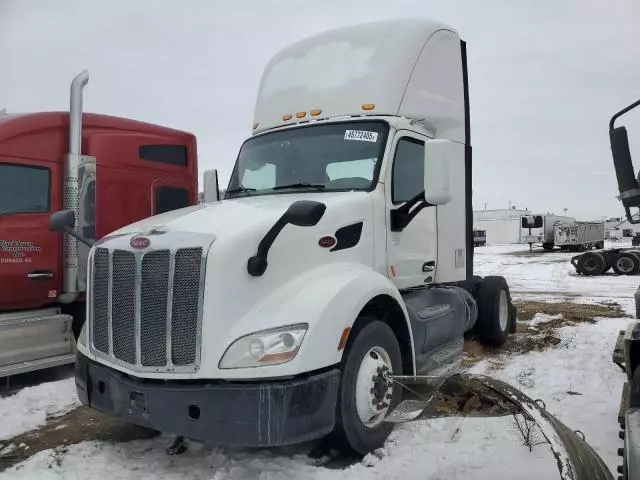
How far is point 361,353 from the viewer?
13.3 feet

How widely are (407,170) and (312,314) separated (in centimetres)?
228

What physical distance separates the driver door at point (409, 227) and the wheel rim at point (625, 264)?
19367mm

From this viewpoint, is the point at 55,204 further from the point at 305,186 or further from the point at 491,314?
the point at 491,314

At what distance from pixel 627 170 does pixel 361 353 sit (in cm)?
216

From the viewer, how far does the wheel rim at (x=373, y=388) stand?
13.3ft

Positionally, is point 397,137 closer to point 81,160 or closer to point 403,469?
point 403,469

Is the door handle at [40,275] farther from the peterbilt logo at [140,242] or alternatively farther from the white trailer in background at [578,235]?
the white trailer in background at [578,235]

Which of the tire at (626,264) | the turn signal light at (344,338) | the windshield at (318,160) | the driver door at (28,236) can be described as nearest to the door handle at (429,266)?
the windshield at (318,160)

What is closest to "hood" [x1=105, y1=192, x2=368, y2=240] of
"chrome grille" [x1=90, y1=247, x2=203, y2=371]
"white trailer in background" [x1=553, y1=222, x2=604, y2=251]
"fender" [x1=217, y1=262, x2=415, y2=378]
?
"chrome grille" [x1=90, y1=247, x2=203, y2=371]

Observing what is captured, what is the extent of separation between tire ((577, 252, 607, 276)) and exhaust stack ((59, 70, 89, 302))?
20559 millimetres

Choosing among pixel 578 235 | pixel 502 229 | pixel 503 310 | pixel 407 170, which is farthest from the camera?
pixel 502 229

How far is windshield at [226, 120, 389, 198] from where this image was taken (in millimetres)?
4922

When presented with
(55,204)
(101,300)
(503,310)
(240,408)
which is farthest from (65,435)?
(503,310)

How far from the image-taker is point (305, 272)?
3.99 m
